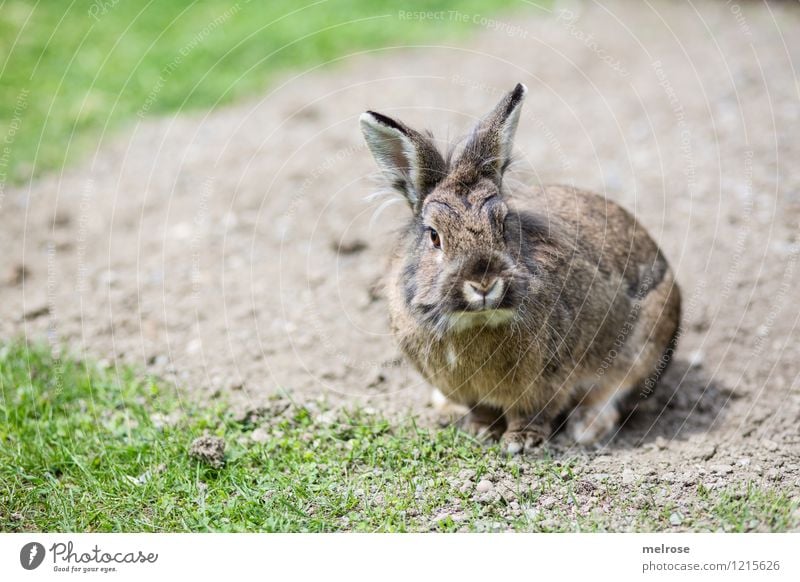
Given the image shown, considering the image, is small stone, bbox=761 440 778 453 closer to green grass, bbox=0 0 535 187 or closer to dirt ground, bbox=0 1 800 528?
dirt ground, bbox=0 1 800 528

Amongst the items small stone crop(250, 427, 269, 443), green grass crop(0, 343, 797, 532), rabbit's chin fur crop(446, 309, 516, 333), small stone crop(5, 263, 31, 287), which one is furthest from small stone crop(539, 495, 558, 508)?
small stone crop(5, 263, 31, 287)

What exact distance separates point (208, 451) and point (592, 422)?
2.39 metres

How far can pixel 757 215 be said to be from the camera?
715 centimetres

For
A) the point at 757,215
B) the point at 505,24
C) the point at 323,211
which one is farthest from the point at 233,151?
the point at 757,215

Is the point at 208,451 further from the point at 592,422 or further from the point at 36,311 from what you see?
the point at 36,311

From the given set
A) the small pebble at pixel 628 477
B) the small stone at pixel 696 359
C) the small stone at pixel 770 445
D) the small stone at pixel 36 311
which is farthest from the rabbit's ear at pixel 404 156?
the small stone at pixel 36 311

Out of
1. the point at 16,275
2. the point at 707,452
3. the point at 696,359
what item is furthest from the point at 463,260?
the point at 16,275

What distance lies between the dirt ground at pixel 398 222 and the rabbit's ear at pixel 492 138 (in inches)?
31.1

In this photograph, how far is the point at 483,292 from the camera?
13.4 feet

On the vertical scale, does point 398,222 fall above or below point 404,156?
below

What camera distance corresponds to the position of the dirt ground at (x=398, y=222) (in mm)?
5688

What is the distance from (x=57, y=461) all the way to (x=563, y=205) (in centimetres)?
335

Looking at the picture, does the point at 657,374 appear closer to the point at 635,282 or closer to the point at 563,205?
the point at 635,282

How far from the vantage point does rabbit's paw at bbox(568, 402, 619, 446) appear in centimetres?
539
